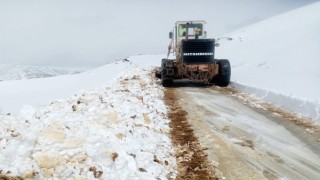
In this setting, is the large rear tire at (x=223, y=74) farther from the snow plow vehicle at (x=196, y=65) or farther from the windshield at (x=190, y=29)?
the windshield at (x=190, y=29)

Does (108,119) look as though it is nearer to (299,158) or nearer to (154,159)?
(154,159)

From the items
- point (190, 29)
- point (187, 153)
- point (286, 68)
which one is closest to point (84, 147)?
point (187, 153)

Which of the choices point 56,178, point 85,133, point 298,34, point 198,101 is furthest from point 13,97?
point 298,34

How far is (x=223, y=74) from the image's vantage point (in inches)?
715

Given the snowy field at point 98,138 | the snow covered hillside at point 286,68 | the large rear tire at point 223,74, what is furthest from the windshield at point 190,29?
the snowy field at point 98,138

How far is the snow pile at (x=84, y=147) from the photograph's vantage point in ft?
18.2

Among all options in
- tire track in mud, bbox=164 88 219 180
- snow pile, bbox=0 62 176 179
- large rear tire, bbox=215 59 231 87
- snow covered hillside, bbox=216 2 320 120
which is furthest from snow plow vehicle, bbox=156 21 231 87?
snow pile, bbox=0 62 176 179

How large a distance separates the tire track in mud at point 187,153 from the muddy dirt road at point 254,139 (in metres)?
0.16

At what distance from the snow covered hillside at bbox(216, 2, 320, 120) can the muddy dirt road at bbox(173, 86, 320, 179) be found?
886mm

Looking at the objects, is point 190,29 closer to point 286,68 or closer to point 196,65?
point 196,65

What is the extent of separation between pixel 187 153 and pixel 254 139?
77.1 inches

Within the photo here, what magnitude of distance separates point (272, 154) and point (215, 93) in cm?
868

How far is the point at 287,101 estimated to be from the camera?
12.8m

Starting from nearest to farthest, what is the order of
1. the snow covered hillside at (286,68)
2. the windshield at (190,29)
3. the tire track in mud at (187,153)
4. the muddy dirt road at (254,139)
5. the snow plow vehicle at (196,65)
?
1. the tire track in mud at (187,153)
2. the muddy dirt road at (254,139)
3. the snow covered hillside at (286,68)
4. the snow plow vehicle at (196,65)
5. the windshield at (190,29)
